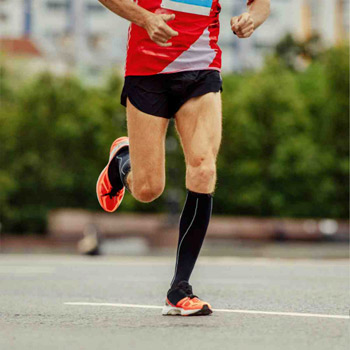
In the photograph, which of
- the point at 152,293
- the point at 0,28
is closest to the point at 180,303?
the point at 152,293

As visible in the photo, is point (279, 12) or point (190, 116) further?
point (279, 12)

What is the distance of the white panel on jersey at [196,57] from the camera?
527cm

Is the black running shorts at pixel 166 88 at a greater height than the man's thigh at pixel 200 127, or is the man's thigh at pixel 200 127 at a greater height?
the black running shorts at pixel 166 88

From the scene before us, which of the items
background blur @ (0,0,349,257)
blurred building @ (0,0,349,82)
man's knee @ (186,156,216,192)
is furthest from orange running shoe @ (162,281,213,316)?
blurred building @ (0,0,349,82)

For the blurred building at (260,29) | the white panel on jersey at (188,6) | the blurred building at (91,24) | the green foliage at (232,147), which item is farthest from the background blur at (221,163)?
the blurred building at (260,29)

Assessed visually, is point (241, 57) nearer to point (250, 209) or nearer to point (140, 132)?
point (250, 209)

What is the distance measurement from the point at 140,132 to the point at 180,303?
0.90 m

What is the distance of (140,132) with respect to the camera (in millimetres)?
5305

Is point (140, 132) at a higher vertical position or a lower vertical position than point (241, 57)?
lower

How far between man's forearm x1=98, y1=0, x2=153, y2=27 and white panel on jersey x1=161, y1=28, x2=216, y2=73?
27 cm

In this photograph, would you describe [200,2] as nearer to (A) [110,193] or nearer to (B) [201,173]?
(B) [201,173]

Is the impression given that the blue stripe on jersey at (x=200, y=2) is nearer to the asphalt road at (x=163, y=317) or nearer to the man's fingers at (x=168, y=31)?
the man's fingers at (x=168, y=31)

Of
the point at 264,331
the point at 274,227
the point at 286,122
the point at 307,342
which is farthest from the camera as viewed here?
the point at 286,122

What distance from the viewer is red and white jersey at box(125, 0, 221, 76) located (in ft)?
17.3
